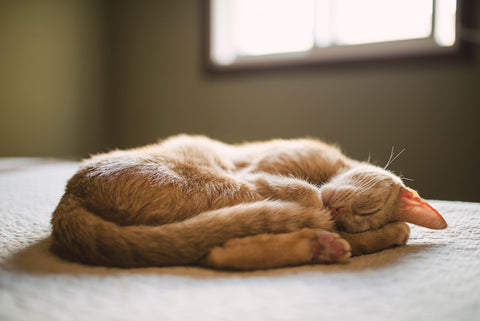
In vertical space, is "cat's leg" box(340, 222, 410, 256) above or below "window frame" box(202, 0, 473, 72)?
below

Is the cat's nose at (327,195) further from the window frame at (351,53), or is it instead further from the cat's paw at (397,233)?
the window frame at (351,53)

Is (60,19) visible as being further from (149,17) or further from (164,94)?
(164,94)

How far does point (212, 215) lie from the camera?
874mm

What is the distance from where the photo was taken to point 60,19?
133 inches

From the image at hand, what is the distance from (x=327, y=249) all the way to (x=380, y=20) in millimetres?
2411

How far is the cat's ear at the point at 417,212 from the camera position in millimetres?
1092

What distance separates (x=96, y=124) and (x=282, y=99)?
1981 mm

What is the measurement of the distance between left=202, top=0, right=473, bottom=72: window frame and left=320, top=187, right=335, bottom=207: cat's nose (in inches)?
71.1

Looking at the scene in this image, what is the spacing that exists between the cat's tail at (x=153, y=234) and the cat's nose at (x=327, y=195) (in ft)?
1.11

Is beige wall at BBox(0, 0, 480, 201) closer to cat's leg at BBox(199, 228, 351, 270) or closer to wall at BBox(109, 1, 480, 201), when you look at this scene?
wall at BBox(109, 1, 480, 201)

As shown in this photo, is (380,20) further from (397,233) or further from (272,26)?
(397,233)

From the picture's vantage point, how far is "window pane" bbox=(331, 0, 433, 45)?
2.60 meters

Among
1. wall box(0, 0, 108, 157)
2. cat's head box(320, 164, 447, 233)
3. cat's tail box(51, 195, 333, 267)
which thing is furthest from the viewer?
wall box(0, 0, 108, 157)

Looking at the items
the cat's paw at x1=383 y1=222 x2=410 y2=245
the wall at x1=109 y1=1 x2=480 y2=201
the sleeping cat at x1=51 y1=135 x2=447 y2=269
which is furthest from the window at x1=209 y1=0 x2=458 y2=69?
the cat's paw at x1=383 y1=222 x2=410 y2=245
